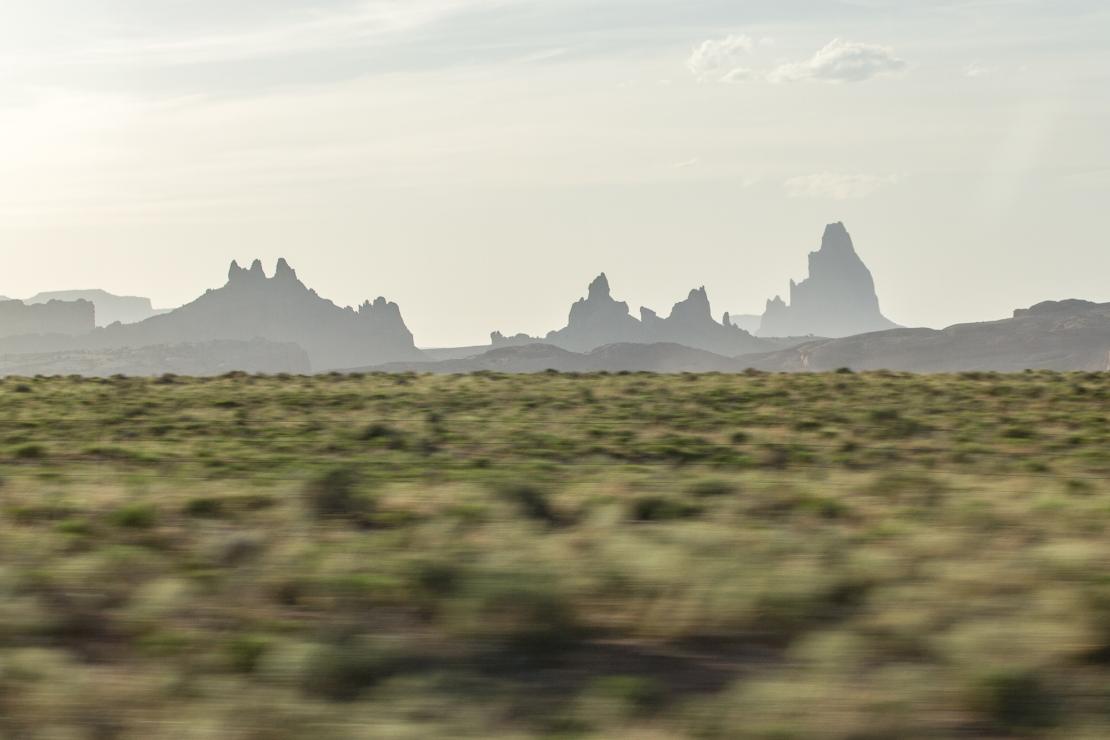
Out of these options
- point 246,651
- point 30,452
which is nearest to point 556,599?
point 246,651

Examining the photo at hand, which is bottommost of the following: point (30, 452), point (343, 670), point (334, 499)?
point (343, 670)

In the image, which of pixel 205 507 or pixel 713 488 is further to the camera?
pixel 713 488

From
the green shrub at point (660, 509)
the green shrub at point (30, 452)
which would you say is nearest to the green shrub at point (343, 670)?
the green shrub at point (660, 509)

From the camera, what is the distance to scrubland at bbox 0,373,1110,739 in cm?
634

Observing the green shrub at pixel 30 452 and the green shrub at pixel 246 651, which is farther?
the green shrub at pixel 30 452

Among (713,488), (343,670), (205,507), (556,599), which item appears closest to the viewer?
(343,670)

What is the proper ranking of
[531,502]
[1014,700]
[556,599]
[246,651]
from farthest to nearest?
[531,502] → [556,599] → [246,651] → [1014,700]

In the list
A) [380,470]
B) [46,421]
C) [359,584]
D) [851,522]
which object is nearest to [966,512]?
[851,522]

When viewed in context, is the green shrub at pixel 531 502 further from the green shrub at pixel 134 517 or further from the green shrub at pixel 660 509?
the green shrub at pixel 134 517

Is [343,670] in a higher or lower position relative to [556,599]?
lower

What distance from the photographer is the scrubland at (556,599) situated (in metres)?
6.34

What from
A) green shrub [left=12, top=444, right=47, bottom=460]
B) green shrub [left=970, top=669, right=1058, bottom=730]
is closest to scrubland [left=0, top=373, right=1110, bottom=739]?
green shrub [left=970, top=669, right=1058, bottom=730]

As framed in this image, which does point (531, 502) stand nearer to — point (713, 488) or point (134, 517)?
point (713, 488)

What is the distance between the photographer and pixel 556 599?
8.05 meters
